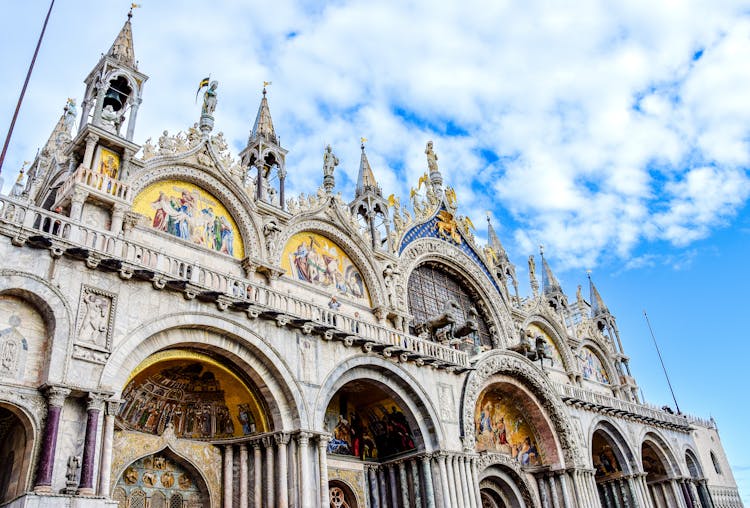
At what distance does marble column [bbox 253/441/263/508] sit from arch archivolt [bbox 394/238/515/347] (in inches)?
415

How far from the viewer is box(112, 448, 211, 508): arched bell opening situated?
12797 millimetres

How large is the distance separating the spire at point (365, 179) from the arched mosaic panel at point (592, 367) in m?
14.3

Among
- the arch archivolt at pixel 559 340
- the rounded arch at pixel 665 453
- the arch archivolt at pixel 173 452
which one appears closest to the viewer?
the arch archivolt at pixel 173 452

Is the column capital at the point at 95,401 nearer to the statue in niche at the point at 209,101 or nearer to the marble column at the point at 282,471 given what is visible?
the marble column at the point at 282,471

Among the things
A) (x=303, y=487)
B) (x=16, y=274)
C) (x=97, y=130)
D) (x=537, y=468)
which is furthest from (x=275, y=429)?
(x=537, y=468)

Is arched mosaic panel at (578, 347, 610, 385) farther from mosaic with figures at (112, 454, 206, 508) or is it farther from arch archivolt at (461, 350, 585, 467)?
mosaic with figures at (112, 454, 206, 508)

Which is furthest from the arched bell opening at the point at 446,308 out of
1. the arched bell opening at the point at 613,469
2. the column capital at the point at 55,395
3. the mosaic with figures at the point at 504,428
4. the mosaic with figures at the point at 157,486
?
the column capital at the point at 55,395

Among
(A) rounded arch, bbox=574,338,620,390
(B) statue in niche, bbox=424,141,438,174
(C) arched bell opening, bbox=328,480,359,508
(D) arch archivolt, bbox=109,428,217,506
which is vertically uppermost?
(B) statue in niche, bbox=424,141,438,174

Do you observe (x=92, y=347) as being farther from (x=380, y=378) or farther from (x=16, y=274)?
(x=380, y=378)

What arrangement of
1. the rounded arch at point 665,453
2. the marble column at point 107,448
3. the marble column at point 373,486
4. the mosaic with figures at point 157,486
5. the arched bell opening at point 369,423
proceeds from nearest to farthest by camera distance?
the marble column at point 107,448 → the mosaic with figures at point 157,486 → the arched bell opening at point 369,423 → the marble column at point 373,486 → the rounded arch at point 665,453

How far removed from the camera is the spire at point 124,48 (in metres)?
15.7

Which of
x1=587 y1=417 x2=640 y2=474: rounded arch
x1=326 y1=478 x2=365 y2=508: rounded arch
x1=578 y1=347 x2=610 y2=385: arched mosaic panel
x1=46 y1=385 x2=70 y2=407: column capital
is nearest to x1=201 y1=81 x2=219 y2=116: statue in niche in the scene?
x1=46 y1=385 x2=70 y2=407: column capital

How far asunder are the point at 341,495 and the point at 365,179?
11719 mm

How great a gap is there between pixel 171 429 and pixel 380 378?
5.51 meters
